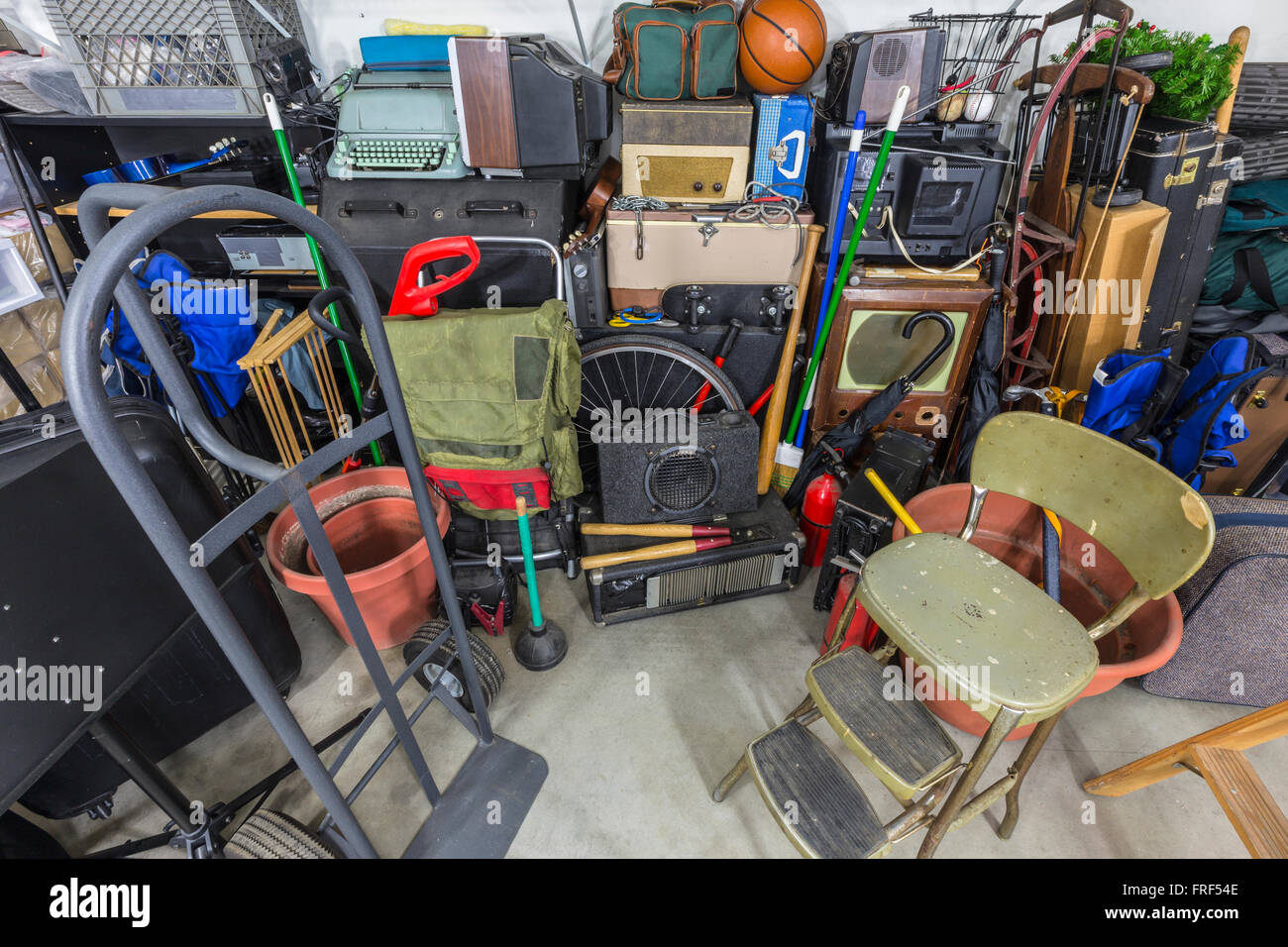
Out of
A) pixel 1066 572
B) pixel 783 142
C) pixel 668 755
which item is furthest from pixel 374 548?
pixel 1066 572

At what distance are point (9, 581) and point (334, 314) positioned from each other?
1.32 metres

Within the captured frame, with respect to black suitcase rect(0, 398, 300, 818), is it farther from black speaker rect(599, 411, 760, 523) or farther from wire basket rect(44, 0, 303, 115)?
wire basket rect(44, 0, 303, 115)

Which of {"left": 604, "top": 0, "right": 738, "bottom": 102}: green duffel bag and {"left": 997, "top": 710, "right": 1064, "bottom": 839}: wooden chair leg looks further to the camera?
{"left": 604, "top": 0, "right": 738, "bottom": 102}: green duffel bag

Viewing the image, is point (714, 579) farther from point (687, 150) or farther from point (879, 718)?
point (687, 150)

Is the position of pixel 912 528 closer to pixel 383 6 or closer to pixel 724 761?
pixel 724 761

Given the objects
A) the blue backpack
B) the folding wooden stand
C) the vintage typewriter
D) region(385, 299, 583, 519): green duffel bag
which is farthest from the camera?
the vintage typewriter

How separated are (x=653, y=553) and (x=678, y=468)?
11.4 inches

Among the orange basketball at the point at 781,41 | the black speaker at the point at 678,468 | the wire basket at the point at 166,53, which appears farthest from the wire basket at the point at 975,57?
the wire basket at the point at 166,53

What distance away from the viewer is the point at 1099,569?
5.44 feet

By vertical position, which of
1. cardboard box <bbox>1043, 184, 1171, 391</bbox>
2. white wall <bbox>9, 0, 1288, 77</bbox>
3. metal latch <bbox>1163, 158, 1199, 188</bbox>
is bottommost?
cardboard box <bbox>1043, 184, 1171, 391</bbox>

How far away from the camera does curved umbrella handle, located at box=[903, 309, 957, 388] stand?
2.09 metres

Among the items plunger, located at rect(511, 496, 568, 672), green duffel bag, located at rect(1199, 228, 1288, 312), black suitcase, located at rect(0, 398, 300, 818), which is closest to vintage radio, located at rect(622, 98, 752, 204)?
plunger, located at rect(511, 496, 568, 672)

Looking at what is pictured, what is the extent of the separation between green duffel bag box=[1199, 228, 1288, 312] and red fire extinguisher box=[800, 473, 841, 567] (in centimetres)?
161
